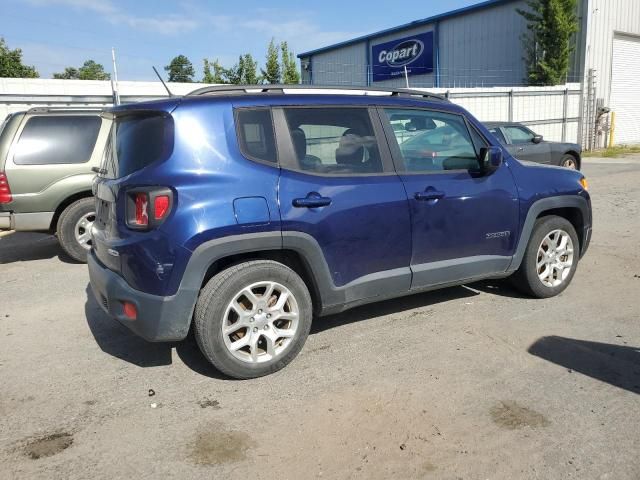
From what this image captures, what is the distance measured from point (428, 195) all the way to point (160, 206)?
6.35 feet

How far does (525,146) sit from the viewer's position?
12375mm

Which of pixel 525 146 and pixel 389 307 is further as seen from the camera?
pixel 525 146

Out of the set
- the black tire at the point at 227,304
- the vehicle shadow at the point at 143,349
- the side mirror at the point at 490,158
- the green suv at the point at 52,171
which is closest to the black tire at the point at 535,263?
the side mirror at the point at 490,158

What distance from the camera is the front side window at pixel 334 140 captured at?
3.73m

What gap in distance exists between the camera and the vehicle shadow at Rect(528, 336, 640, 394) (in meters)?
3.52

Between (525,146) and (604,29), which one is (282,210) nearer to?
(525,146)

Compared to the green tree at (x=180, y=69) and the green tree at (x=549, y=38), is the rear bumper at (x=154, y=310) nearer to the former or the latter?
the green tree at (x=549, y=38)

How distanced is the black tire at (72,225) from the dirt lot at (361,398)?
178 cm

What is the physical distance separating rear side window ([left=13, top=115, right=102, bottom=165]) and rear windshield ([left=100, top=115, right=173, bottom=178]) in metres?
3.30

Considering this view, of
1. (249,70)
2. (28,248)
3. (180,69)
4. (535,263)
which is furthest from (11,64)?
(180,69)

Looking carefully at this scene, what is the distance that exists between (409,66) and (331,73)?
27.2 feet

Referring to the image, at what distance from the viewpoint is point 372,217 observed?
3.86m

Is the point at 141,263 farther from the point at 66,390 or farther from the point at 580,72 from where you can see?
the point at 580,72

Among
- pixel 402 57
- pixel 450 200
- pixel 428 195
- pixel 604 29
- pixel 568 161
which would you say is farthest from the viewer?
pixel 402 57
